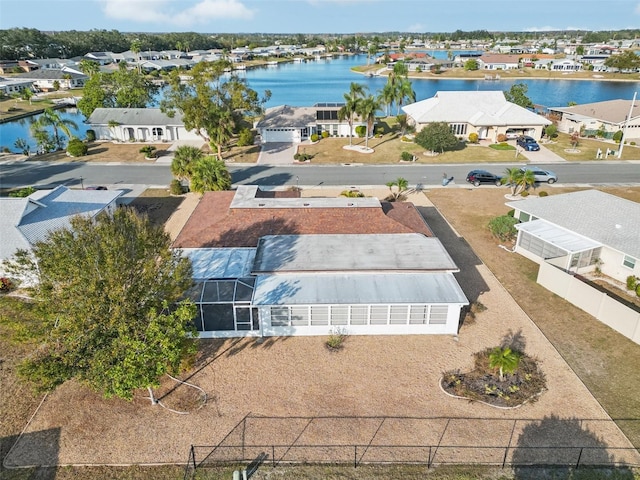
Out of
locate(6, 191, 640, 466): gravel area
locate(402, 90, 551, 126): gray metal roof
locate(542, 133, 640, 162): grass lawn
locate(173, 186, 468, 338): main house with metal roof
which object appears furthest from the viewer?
locate(402, 90, 551, 126): gray metal roof

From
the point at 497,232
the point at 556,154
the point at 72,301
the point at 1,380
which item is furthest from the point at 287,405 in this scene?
the point at 556,154

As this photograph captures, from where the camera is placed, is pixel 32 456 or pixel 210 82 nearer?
pixel 32 456

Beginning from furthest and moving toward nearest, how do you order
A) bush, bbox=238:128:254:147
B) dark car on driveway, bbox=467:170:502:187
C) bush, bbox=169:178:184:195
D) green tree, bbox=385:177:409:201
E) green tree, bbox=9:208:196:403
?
1. bush, bbox=238:128:254:147
2. dark car on driveway, bbox=467:170:502:187
3. bush, bbox=169:178:184:195
4. green tree, bbox=385:177:409:201
5. green tree, bbox=9:208:196:403

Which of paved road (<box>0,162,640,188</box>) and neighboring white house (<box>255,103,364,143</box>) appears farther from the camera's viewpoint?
neighboring white house (<box>255,103,364,143</box>)

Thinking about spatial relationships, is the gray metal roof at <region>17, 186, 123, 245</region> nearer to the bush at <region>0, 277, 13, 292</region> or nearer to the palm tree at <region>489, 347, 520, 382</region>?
the bush at <region>0, 277, 13, 292</region>

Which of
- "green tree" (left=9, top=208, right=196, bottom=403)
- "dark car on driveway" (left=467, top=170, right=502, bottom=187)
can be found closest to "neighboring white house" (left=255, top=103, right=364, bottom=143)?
"dark car on driveway" (left=467, top=170, right=502, bottom=187)

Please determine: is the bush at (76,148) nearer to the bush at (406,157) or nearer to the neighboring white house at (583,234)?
the bush at (406,157)

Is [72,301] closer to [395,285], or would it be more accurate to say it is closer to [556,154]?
[395,285]

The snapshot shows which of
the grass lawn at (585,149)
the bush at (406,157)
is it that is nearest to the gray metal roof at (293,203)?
the bush at (406,157)
